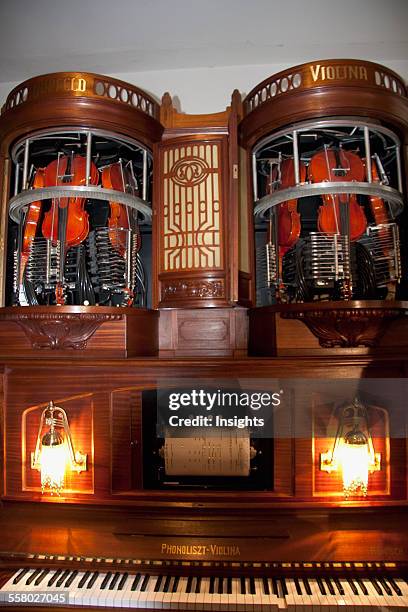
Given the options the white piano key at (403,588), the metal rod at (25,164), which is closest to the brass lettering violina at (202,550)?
the white piano key at (403,588)

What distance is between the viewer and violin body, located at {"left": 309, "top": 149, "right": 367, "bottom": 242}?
2.12m

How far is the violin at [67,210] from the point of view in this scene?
2.19 m

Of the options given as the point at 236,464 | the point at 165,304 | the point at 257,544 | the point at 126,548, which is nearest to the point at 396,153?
the point at 165,304

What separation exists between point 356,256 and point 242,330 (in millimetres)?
695

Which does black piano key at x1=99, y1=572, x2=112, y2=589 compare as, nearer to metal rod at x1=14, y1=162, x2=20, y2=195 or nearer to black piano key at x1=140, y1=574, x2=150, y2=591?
black piano key at x1=140, y1=574, x2=150, y2=591

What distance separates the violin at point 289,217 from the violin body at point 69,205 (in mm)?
997

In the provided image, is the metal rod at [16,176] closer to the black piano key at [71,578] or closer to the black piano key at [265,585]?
the black piano key at [71,578]

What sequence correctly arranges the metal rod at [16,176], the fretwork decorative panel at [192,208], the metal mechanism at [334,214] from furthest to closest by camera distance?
the metal rod at [16,176] < the fretwork decorative panel at [192,208] < the metal mechanism at [334,214]

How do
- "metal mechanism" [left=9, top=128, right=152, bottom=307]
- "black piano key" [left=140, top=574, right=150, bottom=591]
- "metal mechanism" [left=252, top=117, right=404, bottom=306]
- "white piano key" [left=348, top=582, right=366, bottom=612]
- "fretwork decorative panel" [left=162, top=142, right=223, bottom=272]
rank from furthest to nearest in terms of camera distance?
"fretwork decorative panel" [left=162, top=142, right=223, bottom=272] → "metal mechanism" [left=9, top=128, right=152, bottom=307] → "metal mechanism" [left=252, top=117, right=404, bottom=306] → "black piano key" [left=140, top=574, right=150, bottom=591] → "white piano key" [left=348, top=582, right=366, bottom=612]

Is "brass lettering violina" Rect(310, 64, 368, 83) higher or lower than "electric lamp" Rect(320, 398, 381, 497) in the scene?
higher

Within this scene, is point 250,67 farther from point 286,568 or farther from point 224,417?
point 286,568

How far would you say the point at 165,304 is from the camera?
2.32 metres

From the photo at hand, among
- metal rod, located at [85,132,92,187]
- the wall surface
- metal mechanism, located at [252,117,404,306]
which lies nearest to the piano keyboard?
metal mechanism, located at [252,117,404,306]

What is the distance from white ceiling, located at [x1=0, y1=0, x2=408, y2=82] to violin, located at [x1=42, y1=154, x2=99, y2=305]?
0.66 m
